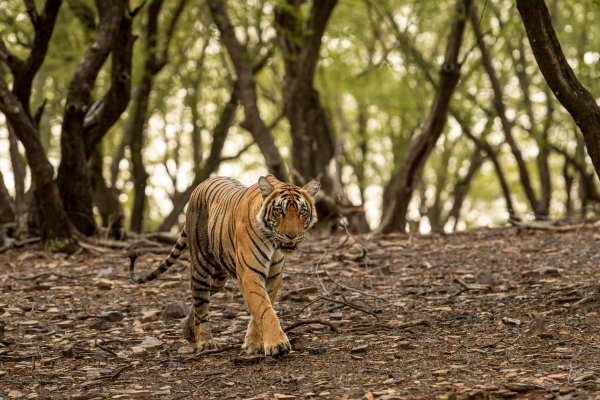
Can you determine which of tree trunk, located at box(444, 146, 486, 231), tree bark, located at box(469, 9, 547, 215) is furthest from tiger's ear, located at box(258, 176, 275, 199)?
tree trunk, located at box(444, 146, 486, 231)

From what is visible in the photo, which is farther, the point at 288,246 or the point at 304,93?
the point at 304,93

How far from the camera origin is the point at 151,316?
6.12 m

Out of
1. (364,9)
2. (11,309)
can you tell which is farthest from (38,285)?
(364,9)

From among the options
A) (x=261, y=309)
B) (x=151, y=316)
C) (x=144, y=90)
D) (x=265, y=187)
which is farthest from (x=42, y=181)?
(x=144, y=90)

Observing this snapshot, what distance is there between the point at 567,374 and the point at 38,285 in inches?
236

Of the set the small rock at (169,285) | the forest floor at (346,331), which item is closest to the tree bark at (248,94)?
the forest floor at (346,331)

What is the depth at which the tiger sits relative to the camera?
4.43 meters

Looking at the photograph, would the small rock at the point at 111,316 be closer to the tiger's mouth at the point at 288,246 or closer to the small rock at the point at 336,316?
the small rock at the point at 336,316

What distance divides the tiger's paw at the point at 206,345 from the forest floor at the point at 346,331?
0.27 ft

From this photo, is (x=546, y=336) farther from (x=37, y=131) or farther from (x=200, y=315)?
(x=37, y=131)

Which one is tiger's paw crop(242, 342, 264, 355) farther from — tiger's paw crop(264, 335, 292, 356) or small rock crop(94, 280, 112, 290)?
small rock crop(94, 280, 112, 290)

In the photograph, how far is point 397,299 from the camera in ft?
20.5

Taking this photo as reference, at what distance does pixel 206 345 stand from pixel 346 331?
3.79ft

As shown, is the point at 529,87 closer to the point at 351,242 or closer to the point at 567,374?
the point at 351,242
